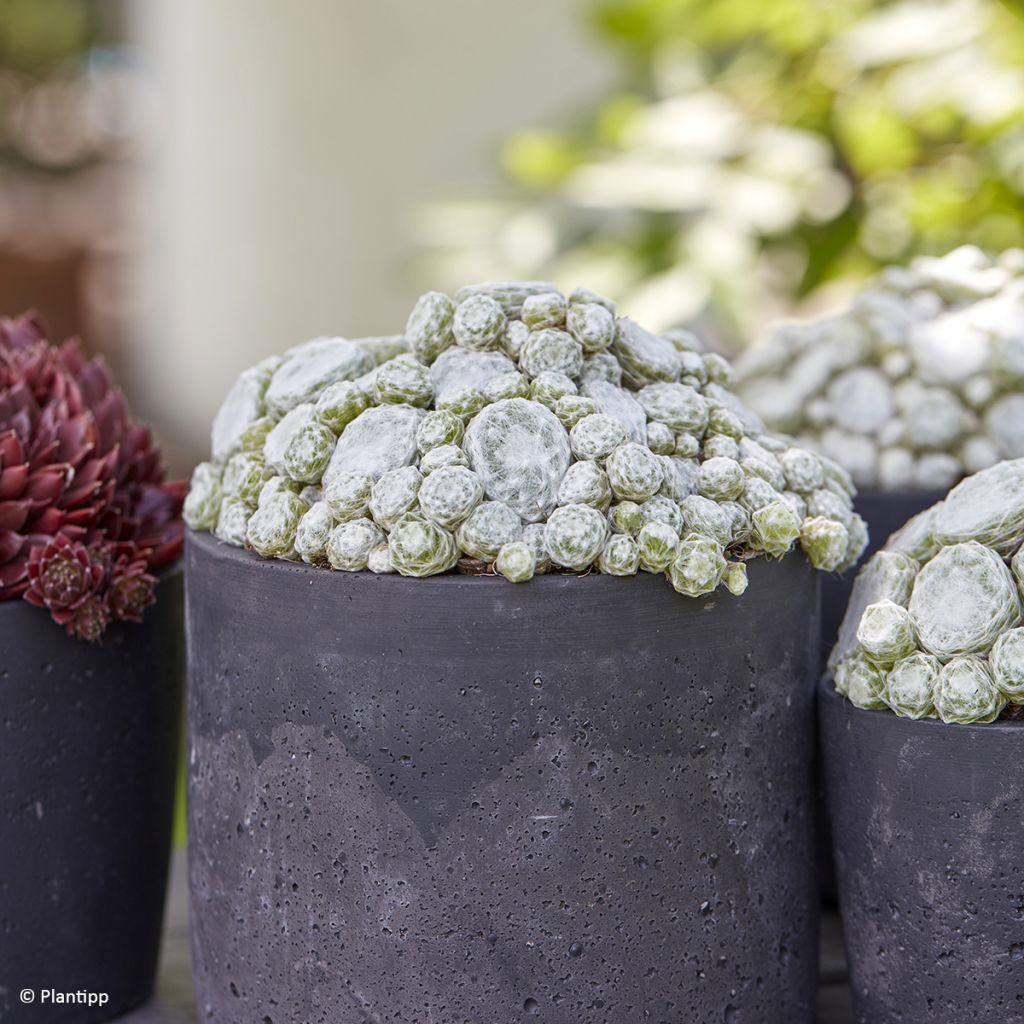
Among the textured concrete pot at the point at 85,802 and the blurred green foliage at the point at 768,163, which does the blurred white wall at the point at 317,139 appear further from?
the textured concrete pot at the point at 85,802

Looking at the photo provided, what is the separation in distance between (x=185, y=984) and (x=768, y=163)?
1527 mm

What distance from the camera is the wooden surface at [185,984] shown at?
1140mm

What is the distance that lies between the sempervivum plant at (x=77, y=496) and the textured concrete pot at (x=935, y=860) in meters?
0.54

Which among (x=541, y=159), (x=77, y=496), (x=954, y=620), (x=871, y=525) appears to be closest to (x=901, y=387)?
(x=871, y=525)

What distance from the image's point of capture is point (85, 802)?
41.9 inches

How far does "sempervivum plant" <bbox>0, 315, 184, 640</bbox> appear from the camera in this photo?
1.02m

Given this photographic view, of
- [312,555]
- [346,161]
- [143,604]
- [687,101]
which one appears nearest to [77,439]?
→ [143,604]

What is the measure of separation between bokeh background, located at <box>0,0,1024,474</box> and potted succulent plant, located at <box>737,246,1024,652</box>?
693 mm

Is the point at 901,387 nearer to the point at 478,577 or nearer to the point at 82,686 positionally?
the point at 478,577

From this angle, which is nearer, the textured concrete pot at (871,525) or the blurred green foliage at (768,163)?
the textured concrete pot at (871,525)

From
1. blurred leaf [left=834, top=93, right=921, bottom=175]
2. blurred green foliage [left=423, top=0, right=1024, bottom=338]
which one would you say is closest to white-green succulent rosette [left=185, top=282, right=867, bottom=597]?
blurred green foliage [left=423, top=0, right=1024, bottom=338]

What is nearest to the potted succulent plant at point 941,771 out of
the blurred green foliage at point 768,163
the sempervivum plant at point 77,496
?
the sempervivum plant at point 77,496

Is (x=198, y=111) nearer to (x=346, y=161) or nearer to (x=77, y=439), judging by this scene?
(x=346, y=161)

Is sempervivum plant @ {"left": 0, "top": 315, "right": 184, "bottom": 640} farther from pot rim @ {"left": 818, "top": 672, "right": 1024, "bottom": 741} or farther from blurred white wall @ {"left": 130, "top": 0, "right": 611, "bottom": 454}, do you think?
blurred white wall @ {"left": 130, "top": 0, "right": 611, "bottom": 454}
